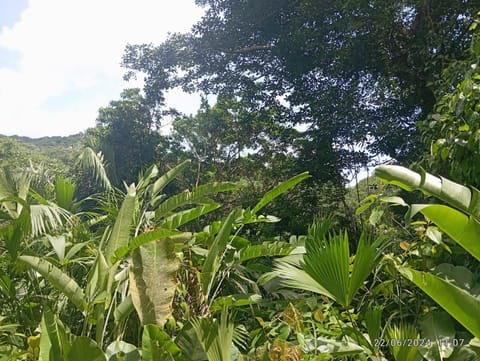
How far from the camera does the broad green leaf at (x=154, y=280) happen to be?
1.73 m

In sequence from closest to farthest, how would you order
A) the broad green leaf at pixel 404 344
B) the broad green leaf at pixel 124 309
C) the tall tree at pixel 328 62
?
the broad green leaf at pixel 404 344, the broad green leaf at pixel 124 309, the tall tree at pixel 328 62

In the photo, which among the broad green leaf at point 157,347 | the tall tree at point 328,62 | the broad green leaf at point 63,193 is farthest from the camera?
the tall tree at point 328,62

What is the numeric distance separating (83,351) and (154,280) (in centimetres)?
45

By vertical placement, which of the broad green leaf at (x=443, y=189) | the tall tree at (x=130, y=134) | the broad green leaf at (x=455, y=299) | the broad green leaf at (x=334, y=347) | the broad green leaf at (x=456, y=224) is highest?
the tall tree at (x=130, y=134)

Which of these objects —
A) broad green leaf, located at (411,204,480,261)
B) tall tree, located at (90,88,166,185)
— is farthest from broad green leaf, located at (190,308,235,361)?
tall tree, located at (90,88,166,185)

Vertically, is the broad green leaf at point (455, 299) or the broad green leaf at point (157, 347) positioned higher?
the broad green leaf at point (455, 299)

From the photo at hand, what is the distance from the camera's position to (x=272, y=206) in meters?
7.78

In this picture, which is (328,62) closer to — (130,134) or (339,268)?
(130,134)

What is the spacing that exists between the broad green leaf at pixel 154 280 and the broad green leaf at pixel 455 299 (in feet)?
3.51

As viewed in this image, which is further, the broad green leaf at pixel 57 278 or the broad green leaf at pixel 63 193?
the broad green leaf at pixel 63 193

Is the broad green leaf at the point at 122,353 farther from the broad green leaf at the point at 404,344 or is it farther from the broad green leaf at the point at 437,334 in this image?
the broad green leaf at the point at 437,334

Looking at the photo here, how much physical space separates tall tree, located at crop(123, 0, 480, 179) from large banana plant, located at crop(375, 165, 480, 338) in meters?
4.89

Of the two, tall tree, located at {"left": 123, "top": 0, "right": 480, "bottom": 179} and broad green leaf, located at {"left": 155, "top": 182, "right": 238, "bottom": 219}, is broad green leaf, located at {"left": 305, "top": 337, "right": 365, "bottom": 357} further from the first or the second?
tall tree, located at {"left": 123, "top": 0, "right": 480, "bottom": 179}
